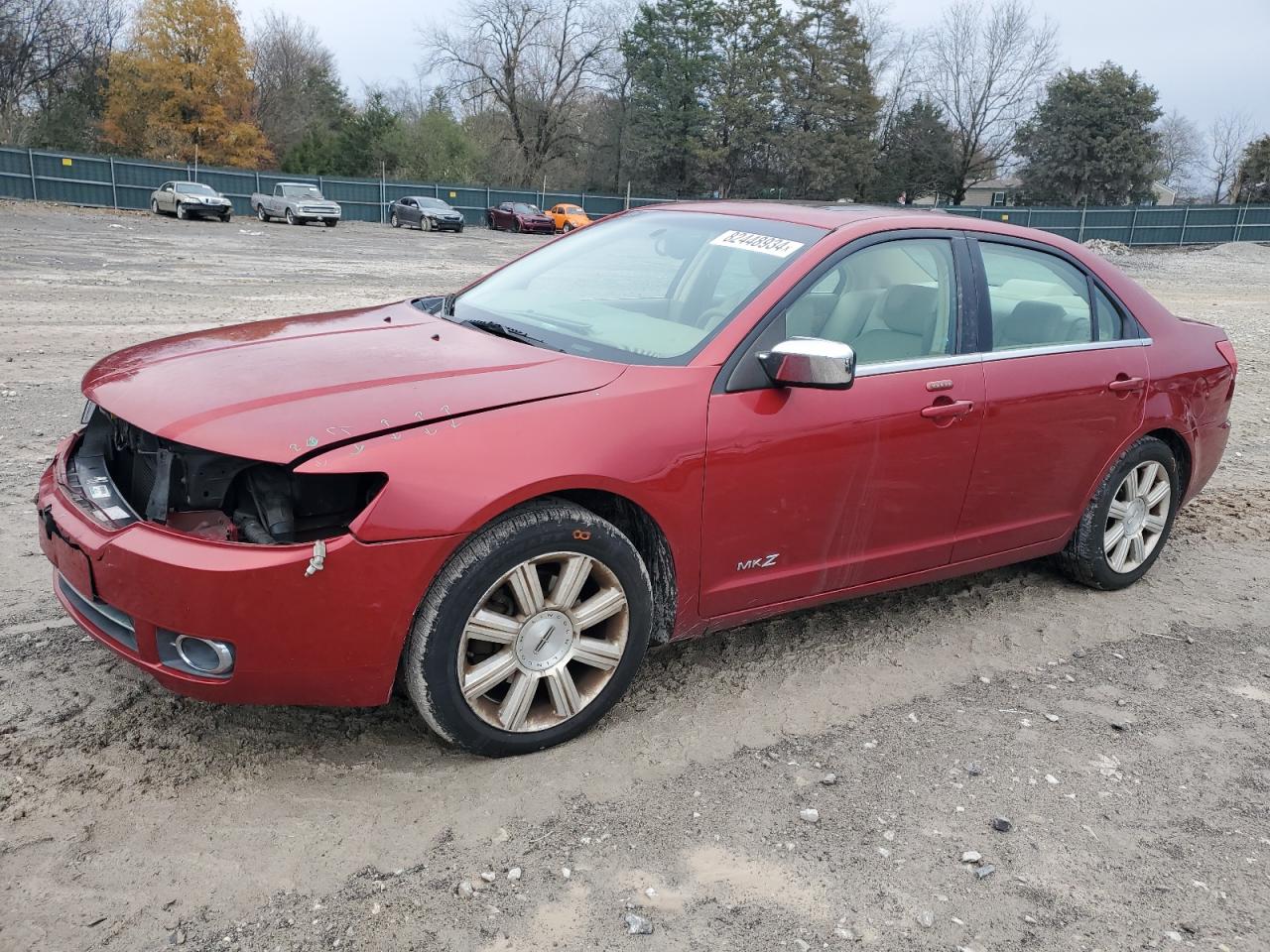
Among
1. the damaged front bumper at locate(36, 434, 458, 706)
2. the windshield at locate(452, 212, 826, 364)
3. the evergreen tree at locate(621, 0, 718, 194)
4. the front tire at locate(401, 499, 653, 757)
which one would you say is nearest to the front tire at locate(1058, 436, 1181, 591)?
the windshield at locate(452, 212, 826, 364)

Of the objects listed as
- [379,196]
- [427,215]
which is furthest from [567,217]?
[379,196]

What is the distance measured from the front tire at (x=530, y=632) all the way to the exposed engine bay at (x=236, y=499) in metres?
0.36

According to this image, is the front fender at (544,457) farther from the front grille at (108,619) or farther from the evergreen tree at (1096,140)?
the evergreen tree at (1096,140)

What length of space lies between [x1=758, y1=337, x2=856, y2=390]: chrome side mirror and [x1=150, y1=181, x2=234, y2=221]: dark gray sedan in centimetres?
3583

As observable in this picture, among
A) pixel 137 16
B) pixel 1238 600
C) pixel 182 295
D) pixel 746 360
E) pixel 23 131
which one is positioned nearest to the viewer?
pixel 746 360

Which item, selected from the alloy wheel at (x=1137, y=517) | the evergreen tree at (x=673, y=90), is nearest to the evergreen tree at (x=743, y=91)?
the evergreen tree at (x=673, y=90)

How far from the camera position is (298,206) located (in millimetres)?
36562

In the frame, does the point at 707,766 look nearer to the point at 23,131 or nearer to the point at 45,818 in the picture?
the point at 45,818

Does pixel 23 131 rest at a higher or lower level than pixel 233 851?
higher

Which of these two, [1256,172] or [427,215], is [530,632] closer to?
[427,215]

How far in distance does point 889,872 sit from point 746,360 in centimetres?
157

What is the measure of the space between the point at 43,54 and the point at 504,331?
63.9 metres

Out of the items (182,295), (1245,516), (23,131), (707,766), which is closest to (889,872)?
(707,766)

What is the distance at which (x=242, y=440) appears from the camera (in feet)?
8.66
